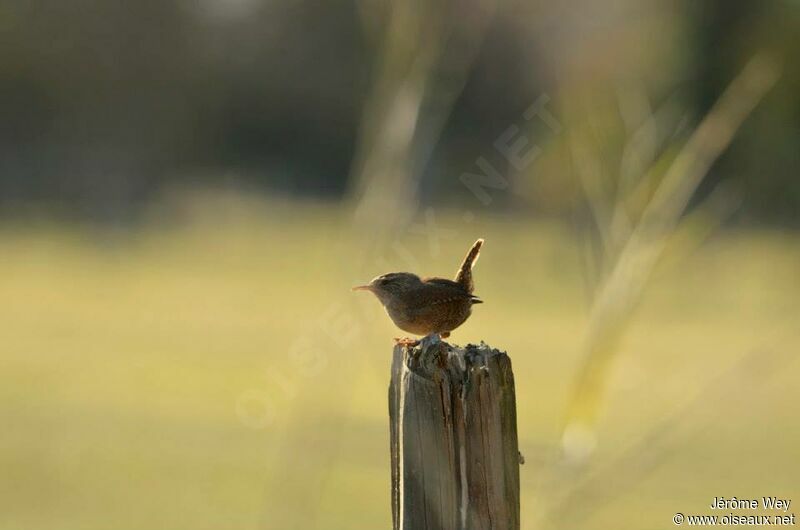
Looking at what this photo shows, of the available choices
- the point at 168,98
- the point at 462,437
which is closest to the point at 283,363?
the point at 462,437

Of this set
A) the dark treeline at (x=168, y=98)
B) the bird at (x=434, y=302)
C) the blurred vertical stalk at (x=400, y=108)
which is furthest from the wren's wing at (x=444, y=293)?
the dark treeline at (x=168, y=98)

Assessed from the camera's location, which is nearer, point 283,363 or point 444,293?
point 444,293

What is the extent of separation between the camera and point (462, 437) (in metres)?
2.00

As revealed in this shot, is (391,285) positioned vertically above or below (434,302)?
above

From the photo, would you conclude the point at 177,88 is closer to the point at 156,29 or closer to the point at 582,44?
the point at 156,29

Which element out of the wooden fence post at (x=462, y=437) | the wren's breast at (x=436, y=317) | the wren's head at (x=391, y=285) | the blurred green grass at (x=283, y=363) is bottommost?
the wooden fence post at (x=462, y=437)

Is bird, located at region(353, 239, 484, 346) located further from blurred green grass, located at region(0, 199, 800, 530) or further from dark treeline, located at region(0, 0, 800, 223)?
dark treeline, located at region(0, 0, 800, 223)

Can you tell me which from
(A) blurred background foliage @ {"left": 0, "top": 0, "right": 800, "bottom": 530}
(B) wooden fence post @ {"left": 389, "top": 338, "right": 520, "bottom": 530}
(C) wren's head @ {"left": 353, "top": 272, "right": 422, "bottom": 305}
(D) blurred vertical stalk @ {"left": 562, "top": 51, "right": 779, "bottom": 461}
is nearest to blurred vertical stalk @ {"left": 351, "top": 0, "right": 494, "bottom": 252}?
(A) blurred background foliage @ {"left": 0, "top": 0, "right": 800, "bottom": 530}

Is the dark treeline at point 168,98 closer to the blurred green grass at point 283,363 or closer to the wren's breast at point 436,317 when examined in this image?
the blurred green grass at point 283,363

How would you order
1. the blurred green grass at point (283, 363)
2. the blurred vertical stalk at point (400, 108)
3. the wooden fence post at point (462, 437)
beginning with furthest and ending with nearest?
the blurred green grass at point (283, 363), the blurred vertical stalk at point (400, 108), the wooden fence post at point (462, 437)

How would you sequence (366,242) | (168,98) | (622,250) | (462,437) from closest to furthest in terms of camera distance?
(462,437), (622,250), (366,242), (168,98)

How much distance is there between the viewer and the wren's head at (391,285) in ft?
9.12

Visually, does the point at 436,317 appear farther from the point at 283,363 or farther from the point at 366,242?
the point at 283,363

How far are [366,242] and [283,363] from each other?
6232mm
